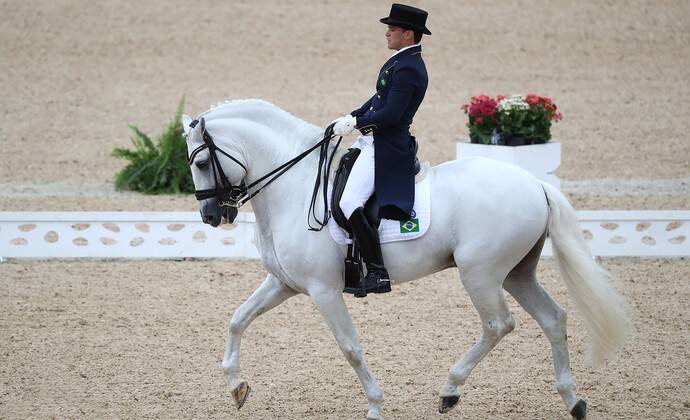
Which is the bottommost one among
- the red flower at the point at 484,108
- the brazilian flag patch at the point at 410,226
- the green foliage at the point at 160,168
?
the green foliage at the point at 160,168

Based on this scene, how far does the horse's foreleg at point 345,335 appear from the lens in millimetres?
4828

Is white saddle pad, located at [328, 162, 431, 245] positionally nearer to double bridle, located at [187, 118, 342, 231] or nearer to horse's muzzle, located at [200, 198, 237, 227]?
double bridle, located at [187, 118, 342, 231]

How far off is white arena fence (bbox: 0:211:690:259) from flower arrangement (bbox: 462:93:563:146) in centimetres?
150

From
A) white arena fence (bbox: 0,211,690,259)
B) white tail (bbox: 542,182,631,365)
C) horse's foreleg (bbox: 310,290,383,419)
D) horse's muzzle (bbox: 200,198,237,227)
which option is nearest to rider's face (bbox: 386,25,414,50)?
white tail (bbox: 542,182,631,365)

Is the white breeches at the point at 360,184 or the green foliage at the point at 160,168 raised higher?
the white breeches at the point at 360,184

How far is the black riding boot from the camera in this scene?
15.6 feet

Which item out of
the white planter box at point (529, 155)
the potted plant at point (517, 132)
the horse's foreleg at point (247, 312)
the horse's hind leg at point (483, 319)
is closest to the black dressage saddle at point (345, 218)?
the horse's foreleg at point (247, 312)

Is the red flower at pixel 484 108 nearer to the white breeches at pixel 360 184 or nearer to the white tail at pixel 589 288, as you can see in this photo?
the white tail at pixel 589 288

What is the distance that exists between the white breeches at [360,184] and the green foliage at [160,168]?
6.65 m

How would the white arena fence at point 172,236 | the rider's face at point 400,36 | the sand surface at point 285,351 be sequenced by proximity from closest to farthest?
the rider's face at point 400,36, the sand surface at point 285,351, the white arena fence at point 172,236

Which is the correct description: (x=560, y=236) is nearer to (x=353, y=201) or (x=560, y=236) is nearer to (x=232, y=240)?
(x=353, y=201)

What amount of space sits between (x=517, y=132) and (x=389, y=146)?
521 cm

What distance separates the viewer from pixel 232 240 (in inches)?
348

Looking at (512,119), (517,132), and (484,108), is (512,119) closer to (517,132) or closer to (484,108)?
(517,132)
